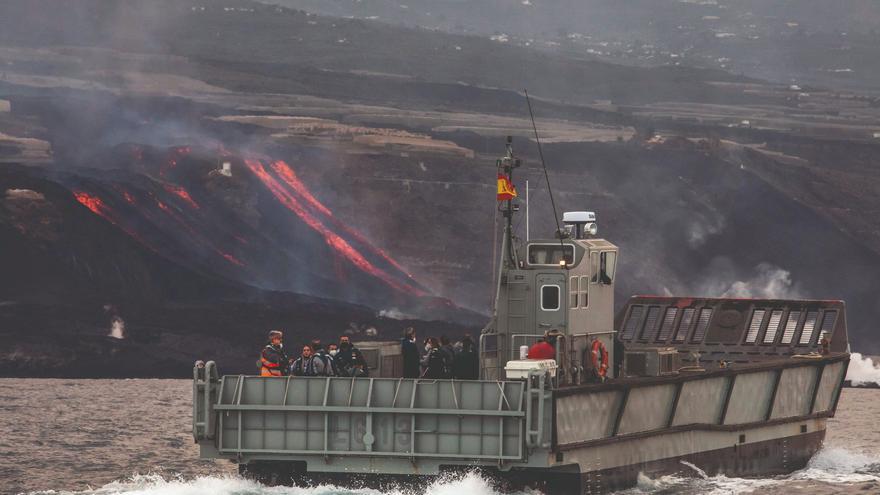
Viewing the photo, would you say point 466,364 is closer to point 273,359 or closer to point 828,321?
point 273,359

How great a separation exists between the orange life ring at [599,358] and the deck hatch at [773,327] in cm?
1097

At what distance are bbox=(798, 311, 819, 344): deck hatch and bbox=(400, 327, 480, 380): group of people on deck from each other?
13190 mm

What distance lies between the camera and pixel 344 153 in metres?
132

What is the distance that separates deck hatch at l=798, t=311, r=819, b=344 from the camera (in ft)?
171

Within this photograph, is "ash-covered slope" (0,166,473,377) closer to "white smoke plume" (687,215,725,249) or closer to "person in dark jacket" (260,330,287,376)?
"white smoke plume" (687,215,725,249)

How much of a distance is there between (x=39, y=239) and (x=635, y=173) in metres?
47.4

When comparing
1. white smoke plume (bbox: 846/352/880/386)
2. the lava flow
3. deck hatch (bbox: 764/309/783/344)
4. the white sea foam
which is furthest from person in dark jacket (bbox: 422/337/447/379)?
the lava flow

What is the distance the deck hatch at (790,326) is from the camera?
52.2m

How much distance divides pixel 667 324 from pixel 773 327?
2.83 m

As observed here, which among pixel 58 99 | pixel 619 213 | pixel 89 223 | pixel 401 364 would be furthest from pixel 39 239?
pixel 401 364

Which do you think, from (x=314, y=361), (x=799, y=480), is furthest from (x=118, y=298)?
(x=314, y=361)

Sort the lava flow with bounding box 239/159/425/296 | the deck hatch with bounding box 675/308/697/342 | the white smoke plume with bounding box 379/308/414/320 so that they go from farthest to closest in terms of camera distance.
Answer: the lava flow with bounding box 239/159/425/296 → the white smoke plume with bounding box 379/308/414/320 → the deck hatch with bounding box 675/308/697/342

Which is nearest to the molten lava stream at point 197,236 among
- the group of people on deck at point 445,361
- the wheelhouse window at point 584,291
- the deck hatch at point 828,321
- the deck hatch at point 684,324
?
the deck hatch at point 684,324

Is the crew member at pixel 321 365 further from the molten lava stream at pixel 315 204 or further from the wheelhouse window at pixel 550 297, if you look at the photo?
the molten lava stream at pixel 315 204
